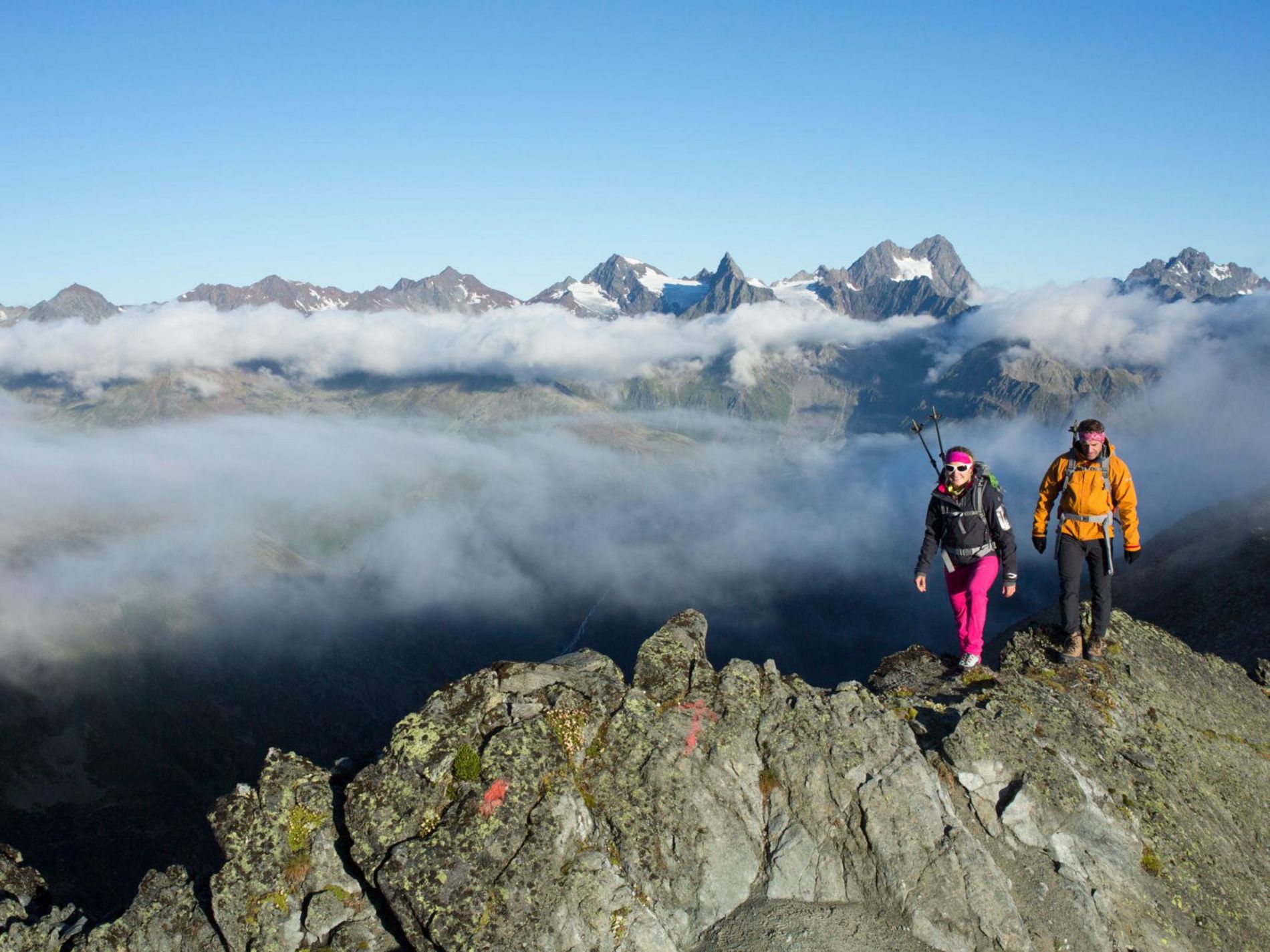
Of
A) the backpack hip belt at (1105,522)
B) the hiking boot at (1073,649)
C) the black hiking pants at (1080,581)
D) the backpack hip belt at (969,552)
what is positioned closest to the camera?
the backpack hip belt at (1105,522)

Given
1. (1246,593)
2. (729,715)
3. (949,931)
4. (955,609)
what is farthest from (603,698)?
(1246,593)

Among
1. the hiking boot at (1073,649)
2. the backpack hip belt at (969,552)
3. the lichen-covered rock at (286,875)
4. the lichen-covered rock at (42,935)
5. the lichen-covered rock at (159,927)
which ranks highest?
the backpack hip belt at (969,552)

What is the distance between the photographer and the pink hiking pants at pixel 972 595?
70.0ft

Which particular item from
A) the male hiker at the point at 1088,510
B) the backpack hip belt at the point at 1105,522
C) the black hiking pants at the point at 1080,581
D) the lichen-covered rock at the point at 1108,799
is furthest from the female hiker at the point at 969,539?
the lichen-covered rock at the point at 1108,799

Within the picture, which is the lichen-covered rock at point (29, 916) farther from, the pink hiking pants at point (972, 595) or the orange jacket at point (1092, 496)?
the orange jacket at point (1092, 496)

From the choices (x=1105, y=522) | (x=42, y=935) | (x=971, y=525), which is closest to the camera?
(x=42, y=935)

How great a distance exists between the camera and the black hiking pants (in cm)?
2123

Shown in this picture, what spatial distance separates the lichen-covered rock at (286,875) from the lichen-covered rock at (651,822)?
3.55ft

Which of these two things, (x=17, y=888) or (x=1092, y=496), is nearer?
(x=1092, y=496)

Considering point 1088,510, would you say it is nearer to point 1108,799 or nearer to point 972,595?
point 972,595

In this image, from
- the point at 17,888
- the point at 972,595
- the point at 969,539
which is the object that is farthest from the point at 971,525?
the point at 17,888

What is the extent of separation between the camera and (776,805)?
16.8 m

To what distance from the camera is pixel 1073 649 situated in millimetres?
22547

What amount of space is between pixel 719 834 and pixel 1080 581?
12.9 m
